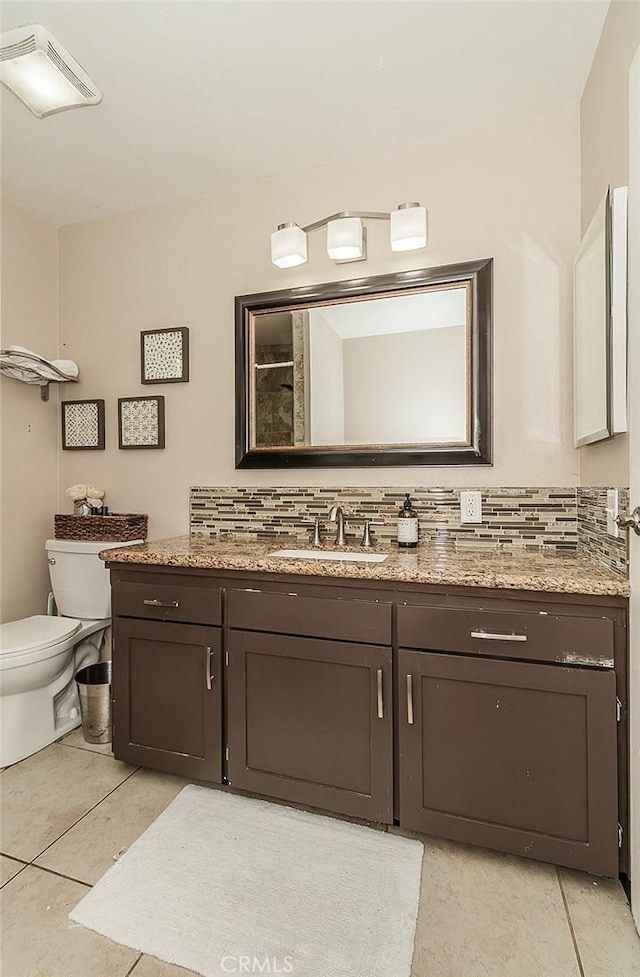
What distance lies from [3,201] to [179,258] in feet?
3.10

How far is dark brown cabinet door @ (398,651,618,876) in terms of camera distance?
1.39m

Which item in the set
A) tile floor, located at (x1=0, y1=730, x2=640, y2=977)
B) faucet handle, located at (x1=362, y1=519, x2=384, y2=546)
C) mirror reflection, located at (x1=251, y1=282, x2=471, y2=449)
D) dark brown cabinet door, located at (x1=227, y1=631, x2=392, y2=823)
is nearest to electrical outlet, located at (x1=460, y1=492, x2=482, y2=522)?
mirror reflection, located at (x1=251, y1=282, x2=471, y2=449)

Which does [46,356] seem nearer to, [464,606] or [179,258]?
[179,258]

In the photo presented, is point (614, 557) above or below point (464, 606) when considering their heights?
above

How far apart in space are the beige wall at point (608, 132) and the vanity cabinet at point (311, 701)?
0.85 m

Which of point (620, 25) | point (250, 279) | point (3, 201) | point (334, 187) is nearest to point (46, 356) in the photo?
point (3, 201)

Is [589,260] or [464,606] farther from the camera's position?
[589,260]

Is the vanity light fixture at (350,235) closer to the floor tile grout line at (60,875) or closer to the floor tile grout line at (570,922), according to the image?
the floor tile grout line at (570,922)

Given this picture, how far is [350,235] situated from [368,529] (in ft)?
3.96

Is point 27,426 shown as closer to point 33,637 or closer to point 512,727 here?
point 33,637

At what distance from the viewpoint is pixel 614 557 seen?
1522 millimetres

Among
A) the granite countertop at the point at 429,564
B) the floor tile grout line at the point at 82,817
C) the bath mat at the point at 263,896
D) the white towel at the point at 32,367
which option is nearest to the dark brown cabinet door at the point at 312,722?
the bath mat at the point at 263,896

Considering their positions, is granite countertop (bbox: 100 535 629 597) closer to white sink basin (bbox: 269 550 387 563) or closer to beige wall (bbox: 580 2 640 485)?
white sink basin (bbox: 269 550 387 563)

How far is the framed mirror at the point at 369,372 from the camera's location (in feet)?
6.78
